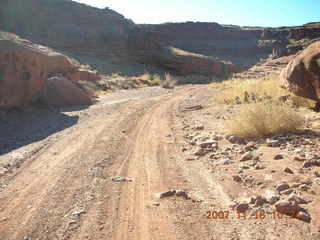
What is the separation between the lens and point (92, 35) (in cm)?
3888

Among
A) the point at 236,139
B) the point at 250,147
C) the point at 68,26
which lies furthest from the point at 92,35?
the point at 250,147

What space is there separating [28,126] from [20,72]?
3050 mm

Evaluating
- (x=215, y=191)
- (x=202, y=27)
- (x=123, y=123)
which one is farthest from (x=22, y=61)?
(x=202, y=27)

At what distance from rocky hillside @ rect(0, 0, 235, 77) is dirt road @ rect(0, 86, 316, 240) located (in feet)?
97.9

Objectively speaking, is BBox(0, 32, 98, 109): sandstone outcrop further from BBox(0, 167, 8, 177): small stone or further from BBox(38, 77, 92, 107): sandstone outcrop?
BBox(0, 167, 8, 177): small stone

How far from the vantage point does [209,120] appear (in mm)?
8547

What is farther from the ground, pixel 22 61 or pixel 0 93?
pixel 22 61

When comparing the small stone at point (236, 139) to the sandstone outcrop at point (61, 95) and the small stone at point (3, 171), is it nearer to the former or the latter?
the small stone at point (3, 171)

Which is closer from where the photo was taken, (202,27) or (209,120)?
(209,120)

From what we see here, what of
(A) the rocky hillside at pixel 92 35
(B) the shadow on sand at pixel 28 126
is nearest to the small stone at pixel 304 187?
(B) the shadow on sand at pixel 28 126

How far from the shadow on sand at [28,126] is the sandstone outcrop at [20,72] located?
659 mm

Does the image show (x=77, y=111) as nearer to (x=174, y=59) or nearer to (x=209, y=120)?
(x=209, y=120)

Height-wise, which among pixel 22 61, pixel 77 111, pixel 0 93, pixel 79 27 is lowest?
pixel 77 111

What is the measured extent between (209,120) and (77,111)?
16.1 feet
